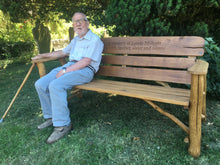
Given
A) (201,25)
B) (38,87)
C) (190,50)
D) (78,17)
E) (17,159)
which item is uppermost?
(78,17)

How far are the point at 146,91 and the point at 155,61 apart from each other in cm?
53

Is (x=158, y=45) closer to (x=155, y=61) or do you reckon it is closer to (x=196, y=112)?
(x=155, y=61)

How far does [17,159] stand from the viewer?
198cm

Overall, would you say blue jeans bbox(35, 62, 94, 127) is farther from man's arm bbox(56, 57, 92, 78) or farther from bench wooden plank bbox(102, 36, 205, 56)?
bench wooden plank bbox(102, 36, 205, 56)

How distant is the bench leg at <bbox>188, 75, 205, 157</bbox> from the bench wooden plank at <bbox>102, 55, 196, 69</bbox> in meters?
0.62

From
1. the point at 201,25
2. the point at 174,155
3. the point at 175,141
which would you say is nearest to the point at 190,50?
the point at 201,25

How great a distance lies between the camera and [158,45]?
2.41 meters

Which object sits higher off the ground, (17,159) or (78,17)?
(78,17)

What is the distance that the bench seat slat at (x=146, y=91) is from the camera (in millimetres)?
1838

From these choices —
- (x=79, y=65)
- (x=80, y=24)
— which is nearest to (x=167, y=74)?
(x=79, y=65)

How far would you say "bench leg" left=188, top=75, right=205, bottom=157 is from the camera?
167 centimetres

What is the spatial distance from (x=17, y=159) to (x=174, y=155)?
5.51 feet

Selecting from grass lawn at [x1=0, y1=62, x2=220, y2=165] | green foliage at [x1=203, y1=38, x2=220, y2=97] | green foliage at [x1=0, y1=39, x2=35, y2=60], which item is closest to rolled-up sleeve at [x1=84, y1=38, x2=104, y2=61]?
grass lawn at [x1=0, y1=62, x2=220, y2=165]

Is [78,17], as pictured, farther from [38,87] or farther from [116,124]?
[116,124]
